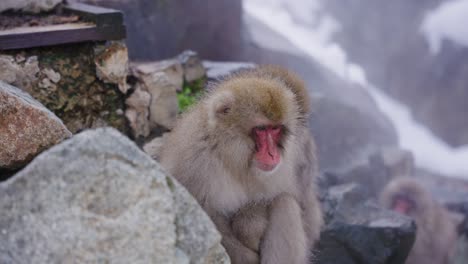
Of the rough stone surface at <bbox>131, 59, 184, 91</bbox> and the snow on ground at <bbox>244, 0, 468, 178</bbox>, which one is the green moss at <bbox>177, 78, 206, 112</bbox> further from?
the snow on ground at <bbox>244, 0, 468, 178</bbox>

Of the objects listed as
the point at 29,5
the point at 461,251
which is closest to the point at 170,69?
the point at 29,5

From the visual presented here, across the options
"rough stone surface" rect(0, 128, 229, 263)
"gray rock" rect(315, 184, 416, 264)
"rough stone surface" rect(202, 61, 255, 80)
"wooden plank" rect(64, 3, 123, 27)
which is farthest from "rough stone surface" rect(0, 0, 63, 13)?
"gray rock" rect(315, 184, 416, 264)

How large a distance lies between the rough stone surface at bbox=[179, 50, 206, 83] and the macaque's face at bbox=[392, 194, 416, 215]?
223 centimetres

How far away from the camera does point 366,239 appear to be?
3.39 metres

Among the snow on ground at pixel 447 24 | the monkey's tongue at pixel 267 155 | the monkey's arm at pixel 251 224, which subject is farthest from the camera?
the snow on ground at pixel 447 24

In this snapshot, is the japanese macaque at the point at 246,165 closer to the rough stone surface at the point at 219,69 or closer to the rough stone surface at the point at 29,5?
the rough stone surface at the point at 29,5

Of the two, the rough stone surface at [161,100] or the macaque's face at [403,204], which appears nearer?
the rough stone surface at [161,100]

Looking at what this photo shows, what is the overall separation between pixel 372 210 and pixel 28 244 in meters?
2.82

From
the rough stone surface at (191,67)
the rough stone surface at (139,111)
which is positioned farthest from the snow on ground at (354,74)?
the rough stone surface at (139,111)

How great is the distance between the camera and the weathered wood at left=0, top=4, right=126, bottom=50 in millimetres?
2719

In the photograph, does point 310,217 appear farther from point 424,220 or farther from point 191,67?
point 424,220

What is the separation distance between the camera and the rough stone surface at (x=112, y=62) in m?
3.07

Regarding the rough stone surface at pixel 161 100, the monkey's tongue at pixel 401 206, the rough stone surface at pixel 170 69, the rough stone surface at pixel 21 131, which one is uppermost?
the rough stone surface at pixel 21 131

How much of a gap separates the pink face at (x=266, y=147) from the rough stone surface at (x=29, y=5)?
1822mm
